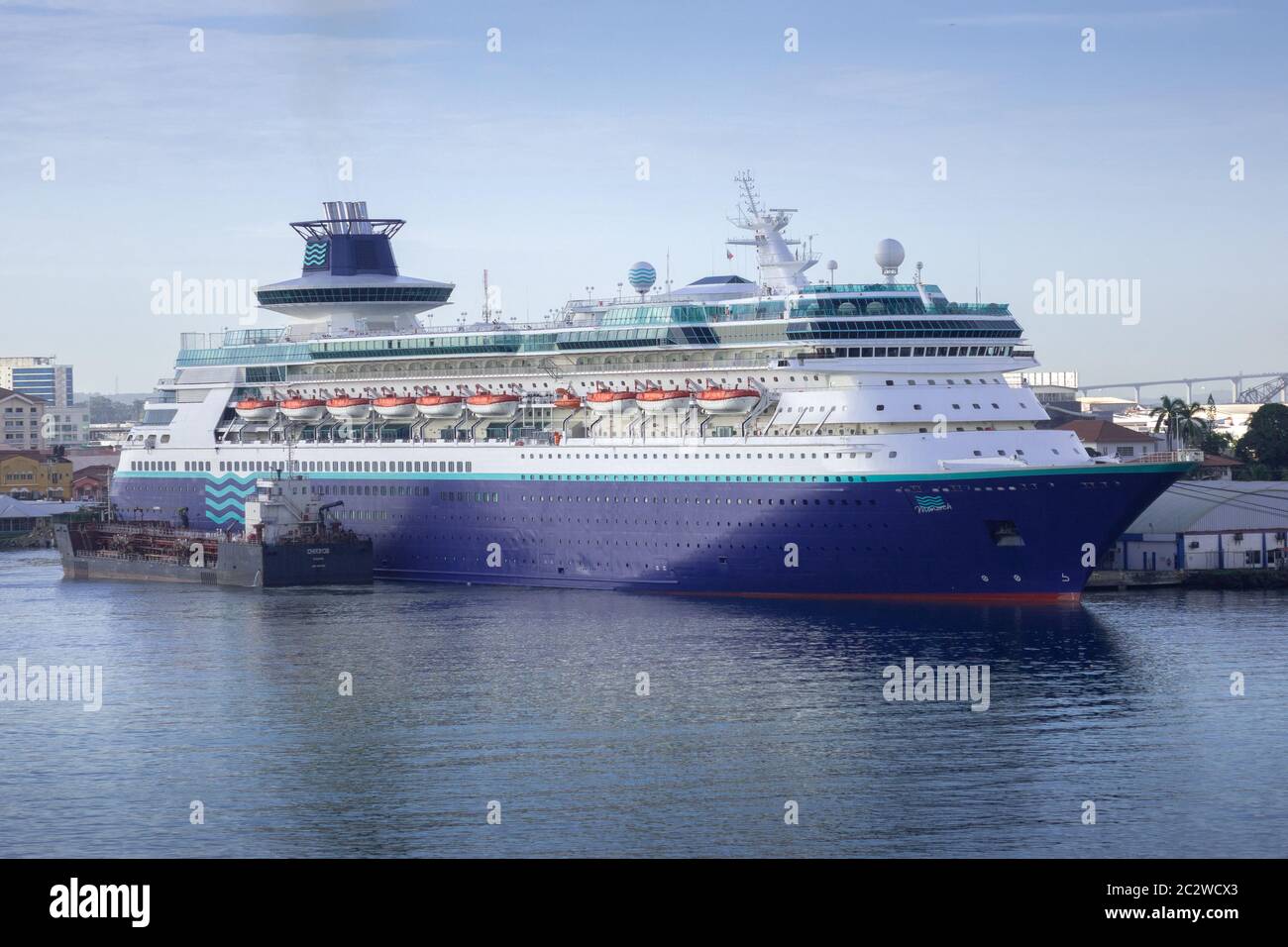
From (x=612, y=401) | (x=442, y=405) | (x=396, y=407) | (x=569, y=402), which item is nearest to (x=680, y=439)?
(x=612, y=401)

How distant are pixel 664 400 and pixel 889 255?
28.4 feet

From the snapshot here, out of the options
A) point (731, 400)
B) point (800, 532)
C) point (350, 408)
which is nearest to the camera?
point (800, 532)

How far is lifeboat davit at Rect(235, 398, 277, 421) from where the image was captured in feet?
244

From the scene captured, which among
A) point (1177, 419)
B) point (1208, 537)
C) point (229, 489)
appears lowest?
point (1208, 537)

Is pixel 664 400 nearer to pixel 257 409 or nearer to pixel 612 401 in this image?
pixel 612 401

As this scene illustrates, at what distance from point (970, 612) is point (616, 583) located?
1311 centimetres

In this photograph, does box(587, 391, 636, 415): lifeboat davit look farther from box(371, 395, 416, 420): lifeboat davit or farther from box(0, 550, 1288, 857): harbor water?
box(371, 395, 416, 420): lifeboat davit

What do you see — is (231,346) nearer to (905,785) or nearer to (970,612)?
(970,612)

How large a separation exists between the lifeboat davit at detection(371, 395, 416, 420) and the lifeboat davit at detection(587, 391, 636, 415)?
9476mm

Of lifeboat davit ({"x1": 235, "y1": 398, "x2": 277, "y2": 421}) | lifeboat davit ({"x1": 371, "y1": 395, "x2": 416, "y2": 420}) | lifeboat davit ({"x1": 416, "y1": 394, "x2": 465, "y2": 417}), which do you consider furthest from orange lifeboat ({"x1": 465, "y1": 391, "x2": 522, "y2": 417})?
lifeboat davit ({"x1": 235, "y1": 398, "x2": 277, "y2": 421})

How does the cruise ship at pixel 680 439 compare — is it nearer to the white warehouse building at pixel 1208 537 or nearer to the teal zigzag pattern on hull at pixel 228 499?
the teal zigzag pattern on hull at pixel 228 499

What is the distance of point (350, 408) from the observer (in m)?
70.9
